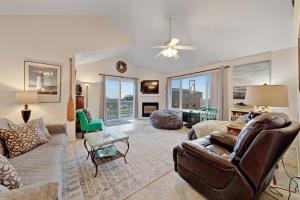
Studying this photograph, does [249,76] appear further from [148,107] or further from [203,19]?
[148,107]

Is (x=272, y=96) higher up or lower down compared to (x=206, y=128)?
higher up

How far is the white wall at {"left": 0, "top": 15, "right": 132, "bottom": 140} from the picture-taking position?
303 cm

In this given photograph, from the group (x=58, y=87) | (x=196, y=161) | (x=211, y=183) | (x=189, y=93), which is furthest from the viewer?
(x=189, y=93)

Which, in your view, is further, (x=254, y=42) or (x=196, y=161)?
(x=254, y=42)

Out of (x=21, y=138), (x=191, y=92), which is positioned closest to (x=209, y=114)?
(x=191, y=92)

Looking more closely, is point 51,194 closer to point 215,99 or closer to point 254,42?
point 254,42

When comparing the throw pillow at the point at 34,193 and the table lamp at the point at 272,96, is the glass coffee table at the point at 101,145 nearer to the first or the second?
the throw pillow at the point at 34,193

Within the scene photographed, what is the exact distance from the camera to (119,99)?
7.07m

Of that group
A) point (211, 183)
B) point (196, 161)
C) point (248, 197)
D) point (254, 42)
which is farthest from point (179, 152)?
point (254, 42)

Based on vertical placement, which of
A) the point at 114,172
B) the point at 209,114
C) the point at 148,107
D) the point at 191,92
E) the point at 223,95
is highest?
the point at 191,92

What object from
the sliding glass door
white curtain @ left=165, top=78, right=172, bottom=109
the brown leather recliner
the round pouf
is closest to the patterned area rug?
the brown leather recliner

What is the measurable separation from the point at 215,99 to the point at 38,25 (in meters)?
5.39

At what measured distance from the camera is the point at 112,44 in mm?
4207

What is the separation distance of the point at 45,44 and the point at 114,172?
128 inches
